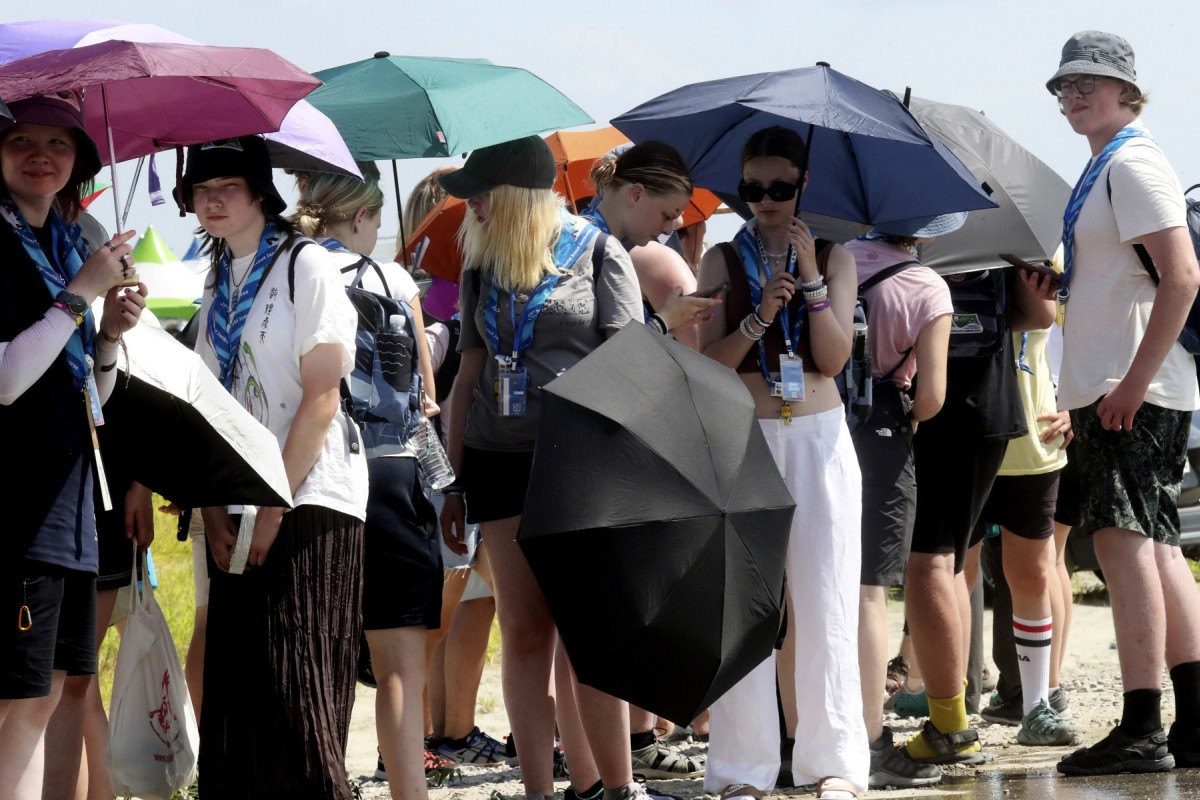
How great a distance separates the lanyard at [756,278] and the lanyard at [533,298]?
1.58 ft

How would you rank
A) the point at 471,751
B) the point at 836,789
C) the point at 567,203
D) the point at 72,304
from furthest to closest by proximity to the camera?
the point at 567,203, the point at 471,751, the point at 836,789, the point at 72,304

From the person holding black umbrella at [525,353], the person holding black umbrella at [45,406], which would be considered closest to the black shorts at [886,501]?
the person holding black umbrella at [525,353]

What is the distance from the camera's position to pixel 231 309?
14.0 feet

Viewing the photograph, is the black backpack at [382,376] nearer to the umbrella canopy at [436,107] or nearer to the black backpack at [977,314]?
the umbrella canopy at [436,107]

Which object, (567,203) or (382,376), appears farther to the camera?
(567,203)

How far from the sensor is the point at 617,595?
162 inches

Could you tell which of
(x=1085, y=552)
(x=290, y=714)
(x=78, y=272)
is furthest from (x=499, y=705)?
(x=78, y=272)

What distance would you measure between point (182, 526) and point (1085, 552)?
562 centimetres

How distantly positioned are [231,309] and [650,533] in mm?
1256

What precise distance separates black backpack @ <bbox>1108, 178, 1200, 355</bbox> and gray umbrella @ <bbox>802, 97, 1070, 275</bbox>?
0.51 meters

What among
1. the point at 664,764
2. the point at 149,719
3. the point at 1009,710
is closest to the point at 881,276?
the point at 664,764

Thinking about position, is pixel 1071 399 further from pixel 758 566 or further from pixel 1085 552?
pixel 1085 552

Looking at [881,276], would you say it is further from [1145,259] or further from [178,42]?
[178,42]

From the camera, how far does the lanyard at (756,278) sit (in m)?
4.88
